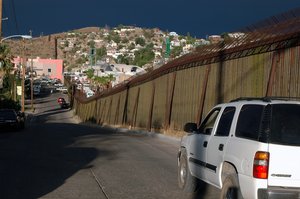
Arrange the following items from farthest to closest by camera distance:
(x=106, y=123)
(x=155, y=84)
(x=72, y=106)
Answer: (x=72, y=106), (x=106, y=123), (x=155, y=84)

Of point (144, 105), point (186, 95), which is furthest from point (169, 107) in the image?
point (144, 105)

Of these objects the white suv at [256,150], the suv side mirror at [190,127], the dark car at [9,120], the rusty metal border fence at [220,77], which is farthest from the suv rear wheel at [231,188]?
the dark car at [9,120]

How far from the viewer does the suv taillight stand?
7.52 metres

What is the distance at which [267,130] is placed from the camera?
Result: 25.3 feet

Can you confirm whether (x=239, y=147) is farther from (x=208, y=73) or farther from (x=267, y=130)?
(x=208, y=73)

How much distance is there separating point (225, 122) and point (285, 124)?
172 cm

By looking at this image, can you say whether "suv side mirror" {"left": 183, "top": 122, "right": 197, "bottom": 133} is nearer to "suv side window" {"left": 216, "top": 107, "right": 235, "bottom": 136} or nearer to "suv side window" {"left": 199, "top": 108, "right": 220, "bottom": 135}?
"suv side window" {"left": 199, "top": 108, "right": 220, "bottom": 135}

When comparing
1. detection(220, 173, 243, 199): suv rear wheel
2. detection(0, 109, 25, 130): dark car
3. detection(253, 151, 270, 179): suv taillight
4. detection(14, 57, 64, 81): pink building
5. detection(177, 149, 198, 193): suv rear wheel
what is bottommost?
detection(0, 109, 25, 130): dark car

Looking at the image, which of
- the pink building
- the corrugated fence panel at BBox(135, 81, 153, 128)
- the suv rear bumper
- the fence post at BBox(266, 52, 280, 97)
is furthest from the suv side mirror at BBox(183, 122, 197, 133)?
the pink building

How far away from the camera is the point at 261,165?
7.54 metres

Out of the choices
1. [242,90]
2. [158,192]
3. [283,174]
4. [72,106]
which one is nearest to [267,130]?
[283,174]

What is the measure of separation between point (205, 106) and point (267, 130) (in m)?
16.7

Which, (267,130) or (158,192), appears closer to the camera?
(267,130)

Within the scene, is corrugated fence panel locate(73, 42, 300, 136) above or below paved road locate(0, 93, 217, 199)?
above
